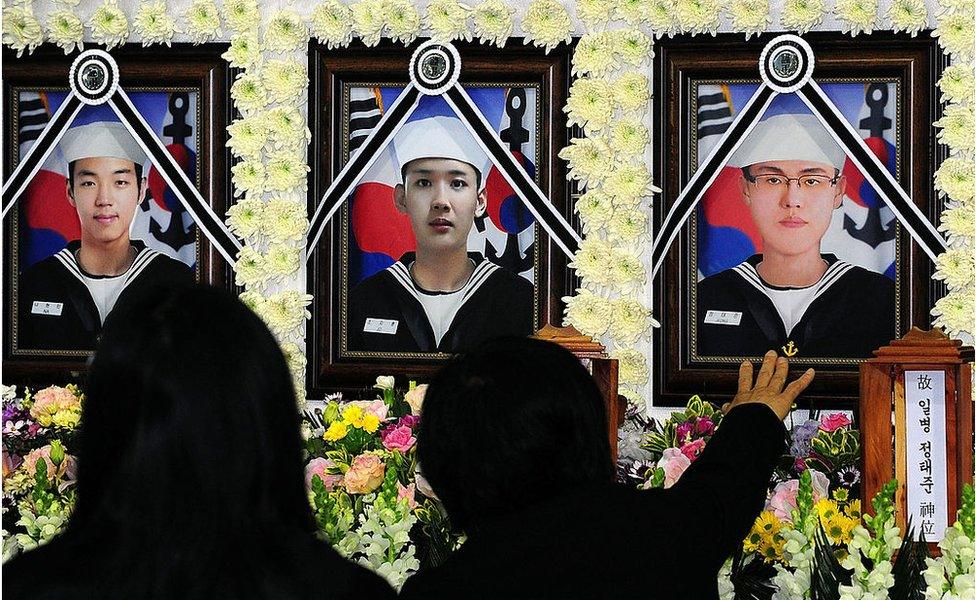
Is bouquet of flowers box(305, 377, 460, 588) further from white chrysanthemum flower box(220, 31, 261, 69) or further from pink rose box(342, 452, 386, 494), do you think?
white chrysanthemum flower box(220, 31, 261, 69)

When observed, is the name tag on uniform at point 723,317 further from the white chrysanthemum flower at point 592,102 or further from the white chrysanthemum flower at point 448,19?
the white chrysanthemum flower at point 448,19

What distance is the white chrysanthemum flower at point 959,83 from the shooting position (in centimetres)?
298

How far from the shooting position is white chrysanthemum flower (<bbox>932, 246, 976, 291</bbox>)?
2.96 meters

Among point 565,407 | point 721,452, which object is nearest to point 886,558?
point 721,452

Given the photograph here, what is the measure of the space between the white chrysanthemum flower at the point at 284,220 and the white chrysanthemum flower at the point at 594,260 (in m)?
0.83

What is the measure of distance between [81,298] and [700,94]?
200 centimetres

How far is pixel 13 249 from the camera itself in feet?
11.2

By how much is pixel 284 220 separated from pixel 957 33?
199cm

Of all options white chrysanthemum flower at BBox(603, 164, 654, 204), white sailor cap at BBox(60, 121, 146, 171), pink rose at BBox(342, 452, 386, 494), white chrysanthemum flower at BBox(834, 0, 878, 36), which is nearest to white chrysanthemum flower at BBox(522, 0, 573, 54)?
white chrysanthemum flower at BBox(603, 164, 654, 204)

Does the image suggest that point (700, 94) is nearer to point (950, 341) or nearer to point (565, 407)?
point (950, 341)

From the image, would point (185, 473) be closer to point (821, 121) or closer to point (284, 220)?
point (284, 220)

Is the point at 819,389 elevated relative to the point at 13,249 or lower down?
lower down

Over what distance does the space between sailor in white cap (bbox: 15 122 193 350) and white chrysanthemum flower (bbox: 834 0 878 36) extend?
2109 mm

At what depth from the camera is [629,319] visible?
311 centimetres
